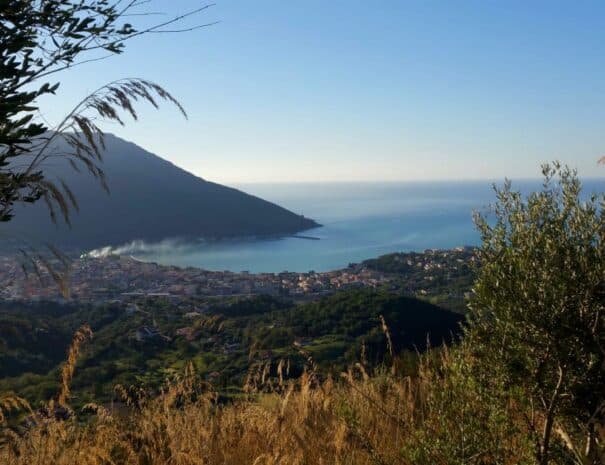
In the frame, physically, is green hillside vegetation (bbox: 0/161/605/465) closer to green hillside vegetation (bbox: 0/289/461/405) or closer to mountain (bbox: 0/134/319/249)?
green hillside vegetation (bbox: 0/289/461/405)

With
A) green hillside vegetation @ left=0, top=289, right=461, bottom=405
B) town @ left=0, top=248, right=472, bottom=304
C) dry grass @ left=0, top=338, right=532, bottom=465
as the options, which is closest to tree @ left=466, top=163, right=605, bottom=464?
dry grass @ left=0, top=338, right=532, bottom=465

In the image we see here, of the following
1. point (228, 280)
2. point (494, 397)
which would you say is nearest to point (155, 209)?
point (228, 280)

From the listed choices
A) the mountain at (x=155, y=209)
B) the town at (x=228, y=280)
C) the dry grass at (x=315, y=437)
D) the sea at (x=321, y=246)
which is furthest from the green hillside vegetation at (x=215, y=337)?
the mountain at (x=155, y=209)

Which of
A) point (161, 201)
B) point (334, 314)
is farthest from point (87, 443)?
point (161, 201)

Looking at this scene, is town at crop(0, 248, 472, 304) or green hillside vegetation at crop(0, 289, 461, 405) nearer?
green hillside vegetation at crop(0, 289, 461, 405)

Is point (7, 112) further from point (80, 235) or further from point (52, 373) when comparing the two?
point (80, 235)

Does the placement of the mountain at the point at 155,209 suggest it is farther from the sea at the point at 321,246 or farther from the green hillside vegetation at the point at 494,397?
the green hillside vegetation at the point at 494,397
